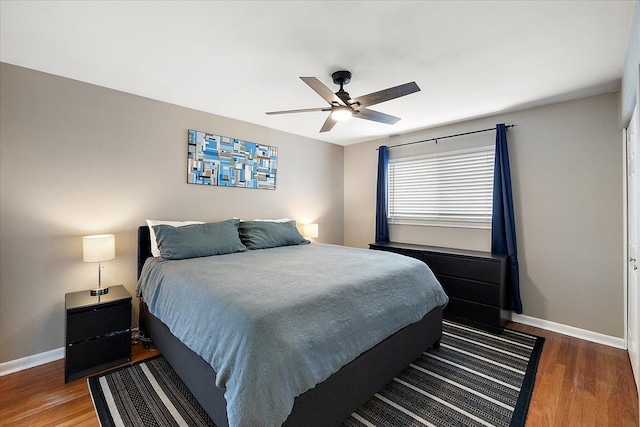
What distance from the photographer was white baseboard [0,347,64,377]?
7.31 ft

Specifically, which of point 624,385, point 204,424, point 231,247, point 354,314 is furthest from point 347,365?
point 624,385

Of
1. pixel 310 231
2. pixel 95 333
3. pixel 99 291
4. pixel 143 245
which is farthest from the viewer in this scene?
pixel 310 231

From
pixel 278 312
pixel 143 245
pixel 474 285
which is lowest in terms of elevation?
pixel 474 285

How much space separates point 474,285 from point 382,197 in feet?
6.04

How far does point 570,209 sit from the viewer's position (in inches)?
115

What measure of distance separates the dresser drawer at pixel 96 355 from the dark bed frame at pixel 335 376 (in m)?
0.23

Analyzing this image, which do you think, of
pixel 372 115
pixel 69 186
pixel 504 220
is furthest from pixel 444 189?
pixel 69 186

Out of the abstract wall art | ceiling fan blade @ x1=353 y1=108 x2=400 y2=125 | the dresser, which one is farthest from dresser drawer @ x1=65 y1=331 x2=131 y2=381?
the dresser

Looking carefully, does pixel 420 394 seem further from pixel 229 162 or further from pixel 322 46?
pixel 229 162

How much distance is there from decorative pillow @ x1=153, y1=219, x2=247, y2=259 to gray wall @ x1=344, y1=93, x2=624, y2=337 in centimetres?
304

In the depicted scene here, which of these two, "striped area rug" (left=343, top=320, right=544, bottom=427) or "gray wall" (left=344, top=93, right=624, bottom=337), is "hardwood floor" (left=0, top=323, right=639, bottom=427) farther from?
"gray wall" (left=344, top=93, right=624, bottom=337)

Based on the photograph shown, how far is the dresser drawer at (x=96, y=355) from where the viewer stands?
212 cm

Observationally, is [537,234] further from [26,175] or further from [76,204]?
[26,175]

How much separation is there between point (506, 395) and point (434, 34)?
252 centimetres
